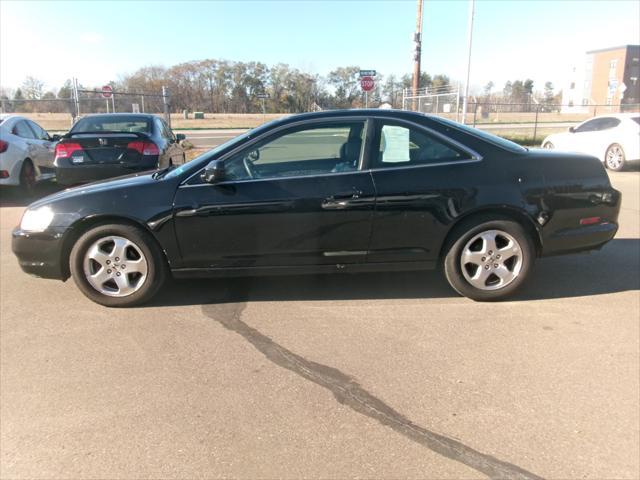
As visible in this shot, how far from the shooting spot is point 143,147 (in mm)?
8398

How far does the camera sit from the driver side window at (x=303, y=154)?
13.8 feet

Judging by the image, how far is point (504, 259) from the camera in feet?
14.1

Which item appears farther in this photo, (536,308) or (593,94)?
(593,94)

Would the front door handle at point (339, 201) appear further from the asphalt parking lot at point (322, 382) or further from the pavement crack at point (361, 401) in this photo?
the pavement crack at point (361, 401)

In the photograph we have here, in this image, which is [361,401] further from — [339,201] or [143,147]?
[143,147]

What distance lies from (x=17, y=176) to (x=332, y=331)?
810 centimetres

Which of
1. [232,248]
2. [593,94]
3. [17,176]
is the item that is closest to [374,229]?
[232,248]

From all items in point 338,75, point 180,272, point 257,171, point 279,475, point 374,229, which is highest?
point 338,75

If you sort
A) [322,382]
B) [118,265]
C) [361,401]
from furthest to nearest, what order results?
[118,265], [322,382], [361,401]

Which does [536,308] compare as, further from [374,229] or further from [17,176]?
[17,176]

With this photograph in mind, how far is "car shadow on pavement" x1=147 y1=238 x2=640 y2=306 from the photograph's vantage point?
14.9 ft

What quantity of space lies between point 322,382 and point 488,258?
6.55ft

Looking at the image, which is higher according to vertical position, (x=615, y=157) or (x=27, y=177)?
(x=615, y=157)

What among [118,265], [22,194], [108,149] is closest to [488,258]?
[118,265]
